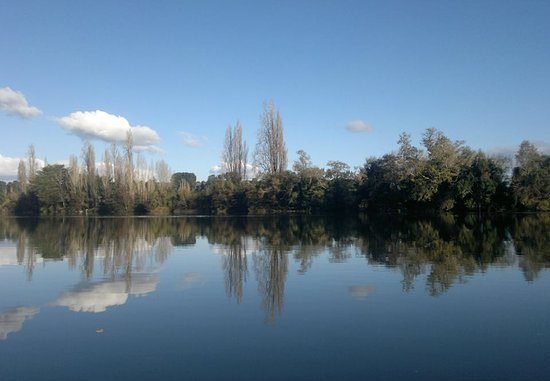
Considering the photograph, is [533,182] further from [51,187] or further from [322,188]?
[51,187]

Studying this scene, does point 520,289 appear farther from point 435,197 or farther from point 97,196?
point 97,196

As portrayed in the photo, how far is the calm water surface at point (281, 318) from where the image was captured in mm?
4867

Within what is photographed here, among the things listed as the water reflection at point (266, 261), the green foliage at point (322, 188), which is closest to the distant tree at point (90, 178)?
the green foliage at point (322, 188)

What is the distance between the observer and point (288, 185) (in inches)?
2094

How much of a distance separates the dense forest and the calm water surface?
33.0 metres

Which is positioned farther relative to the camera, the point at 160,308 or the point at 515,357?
the point at 160,308

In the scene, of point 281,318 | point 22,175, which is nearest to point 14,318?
point 281,318

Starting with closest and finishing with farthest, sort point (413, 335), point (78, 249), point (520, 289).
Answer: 1. point (413, 335)
2. point (520, 289)
3. point (78, 249)

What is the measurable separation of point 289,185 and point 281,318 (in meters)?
46.4

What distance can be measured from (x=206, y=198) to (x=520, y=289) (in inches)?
2204

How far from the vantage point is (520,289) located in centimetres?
855

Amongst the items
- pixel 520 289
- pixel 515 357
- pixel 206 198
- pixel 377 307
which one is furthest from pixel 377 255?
pixel 206 198

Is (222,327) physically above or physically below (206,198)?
below

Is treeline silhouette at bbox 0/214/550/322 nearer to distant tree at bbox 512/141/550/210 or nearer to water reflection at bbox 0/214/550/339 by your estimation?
water reflection at bbox 0/214/550/339
